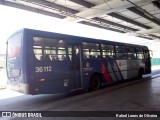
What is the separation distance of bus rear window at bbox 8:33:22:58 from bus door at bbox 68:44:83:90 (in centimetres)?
238

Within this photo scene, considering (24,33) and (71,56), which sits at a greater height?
(24,33)

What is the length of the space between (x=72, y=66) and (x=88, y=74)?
50.5 inches

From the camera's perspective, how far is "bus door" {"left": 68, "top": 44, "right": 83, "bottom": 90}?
8.74 meters

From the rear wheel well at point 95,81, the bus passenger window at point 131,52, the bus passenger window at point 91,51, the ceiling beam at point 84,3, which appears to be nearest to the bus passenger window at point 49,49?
the bus passenger window at point 91,51

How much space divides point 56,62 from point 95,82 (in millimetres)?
3201

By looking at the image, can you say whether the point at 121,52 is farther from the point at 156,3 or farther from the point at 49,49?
the point at 49,49

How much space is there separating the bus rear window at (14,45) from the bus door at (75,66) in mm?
2384

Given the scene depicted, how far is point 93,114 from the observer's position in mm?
5609

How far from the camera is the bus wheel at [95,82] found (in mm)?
10019

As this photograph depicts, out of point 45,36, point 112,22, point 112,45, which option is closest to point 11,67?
point 45,36

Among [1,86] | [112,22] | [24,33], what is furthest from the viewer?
[112,22]

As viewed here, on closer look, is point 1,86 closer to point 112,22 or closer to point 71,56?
point 71,56

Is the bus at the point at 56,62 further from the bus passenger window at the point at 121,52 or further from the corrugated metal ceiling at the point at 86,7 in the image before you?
the corrugated metal ceiling at the point at 86,7

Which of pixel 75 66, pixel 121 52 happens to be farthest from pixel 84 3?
pixel 75 66
